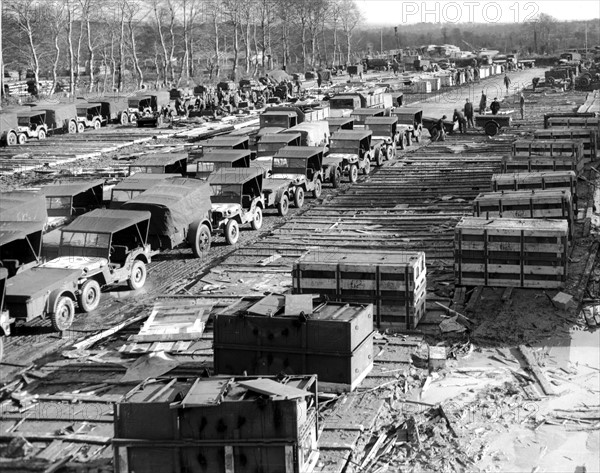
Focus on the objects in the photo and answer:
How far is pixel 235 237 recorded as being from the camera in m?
21.9

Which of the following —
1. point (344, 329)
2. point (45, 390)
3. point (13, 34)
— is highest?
point (13, 34)

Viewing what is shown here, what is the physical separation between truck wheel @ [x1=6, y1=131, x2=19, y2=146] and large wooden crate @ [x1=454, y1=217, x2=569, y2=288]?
31.2m

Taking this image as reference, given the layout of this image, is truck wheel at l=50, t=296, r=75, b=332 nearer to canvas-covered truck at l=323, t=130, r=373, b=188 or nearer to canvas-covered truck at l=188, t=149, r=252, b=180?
canvas-covered truck at l=188, t=149, r=252, b=180

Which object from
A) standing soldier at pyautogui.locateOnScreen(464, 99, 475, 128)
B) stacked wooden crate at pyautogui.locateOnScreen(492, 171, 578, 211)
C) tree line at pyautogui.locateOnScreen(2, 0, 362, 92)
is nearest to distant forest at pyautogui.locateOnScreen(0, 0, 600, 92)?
tree line at pyautogui.locateOnScreen(2, 0, 362, 92)

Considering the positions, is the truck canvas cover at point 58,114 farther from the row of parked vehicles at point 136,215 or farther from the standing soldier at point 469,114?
the standing soldier at point 469,114

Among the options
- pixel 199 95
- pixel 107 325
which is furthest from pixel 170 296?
pixel 199 95

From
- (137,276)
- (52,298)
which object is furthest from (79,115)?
(52,298)

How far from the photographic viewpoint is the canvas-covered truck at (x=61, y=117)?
152 feet

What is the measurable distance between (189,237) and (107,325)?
15.4 ft

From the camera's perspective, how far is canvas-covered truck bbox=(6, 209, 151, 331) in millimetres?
15148

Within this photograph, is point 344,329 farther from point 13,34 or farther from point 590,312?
point 13,34

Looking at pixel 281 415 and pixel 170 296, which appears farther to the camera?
pixel 170 296

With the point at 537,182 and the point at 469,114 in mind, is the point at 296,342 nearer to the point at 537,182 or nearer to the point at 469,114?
the point at 537,182

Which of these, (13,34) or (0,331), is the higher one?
(13,34)
